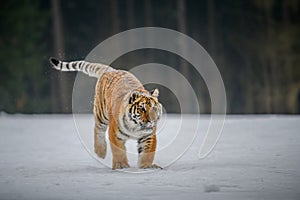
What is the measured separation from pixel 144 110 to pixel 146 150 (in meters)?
0.70

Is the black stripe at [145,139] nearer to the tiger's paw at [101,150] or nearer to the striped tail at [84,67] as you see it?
the tiger's paw at [101,150]

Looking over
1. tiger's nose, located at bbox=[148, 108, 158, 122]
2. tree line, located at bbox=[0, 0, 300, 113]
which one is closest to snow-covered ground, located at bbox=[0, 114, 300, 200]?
tiger's nose, located at bbox=[148, 108, 158, 122]

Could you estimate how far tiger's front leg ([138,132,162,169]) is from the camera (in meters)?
7.77

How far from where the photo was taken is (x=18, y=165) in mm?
8383

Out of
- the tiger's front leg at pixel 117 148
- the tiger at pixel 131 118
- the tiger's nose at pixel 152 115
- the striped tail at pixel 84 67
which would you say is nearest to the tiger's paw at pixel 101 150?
the tiger at pixel 131 118

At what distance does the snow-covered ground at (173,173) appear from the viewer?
20.1 ft

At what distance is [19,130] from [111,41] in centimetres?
2077

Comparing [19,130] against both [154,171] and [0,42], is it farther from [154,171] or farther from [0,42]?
[0,42]

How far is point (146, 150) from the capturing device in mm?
7789

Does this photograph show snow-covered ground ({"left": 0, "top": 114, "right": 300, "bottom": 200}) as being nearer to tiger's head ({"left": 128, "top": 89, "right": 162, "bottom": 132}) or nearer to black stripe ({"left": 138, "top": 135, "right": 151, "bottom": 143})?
black stripe ({"left": 138, "top": 135, "right": 151, "bottom": 143})

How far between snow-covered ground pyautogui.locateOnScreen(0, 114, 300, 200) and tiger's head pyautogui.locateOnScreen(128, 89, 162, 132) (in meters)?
0.65

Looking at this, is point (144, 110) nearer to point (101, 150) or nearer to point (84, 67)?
point (101, 150)

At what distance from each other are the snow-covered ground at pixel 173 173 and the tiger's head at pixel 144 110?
65 centimetres

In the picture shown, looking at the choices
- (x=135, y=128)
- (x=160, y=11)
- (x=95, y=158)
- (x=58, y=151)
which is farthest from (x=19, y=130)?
(x=160, y=11)
